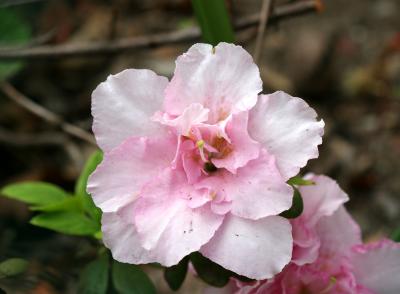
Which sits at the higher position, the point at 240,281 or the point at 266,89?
the point at 240,281

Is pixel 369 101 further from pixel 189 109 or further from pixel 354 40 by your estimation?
pixel 189 109

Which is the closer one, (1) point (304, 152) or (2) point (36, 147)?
(1) point (304, 152)

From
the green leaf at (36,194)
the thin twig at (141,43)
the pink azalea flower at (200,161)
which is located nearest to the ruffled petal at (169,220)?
the pink azalea flower at (200,161)

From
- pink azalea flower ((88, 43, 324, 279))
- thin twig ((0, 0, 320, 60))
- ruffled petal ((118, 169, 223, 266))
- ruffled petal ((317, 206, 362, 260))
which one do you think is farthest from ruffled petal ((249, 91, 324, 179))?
thin twig ((0, 0, 320, 60))

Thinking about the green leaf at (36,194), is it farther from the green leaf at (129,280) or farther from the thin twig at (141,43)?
the thin twig at (141,43)

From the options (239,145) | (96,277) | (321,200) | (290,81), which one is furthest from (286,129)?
(290,81)

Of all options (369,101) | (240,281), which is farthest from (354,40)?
(240,281)

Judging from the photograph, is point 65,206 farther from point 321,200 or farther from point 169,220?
point 321,200
